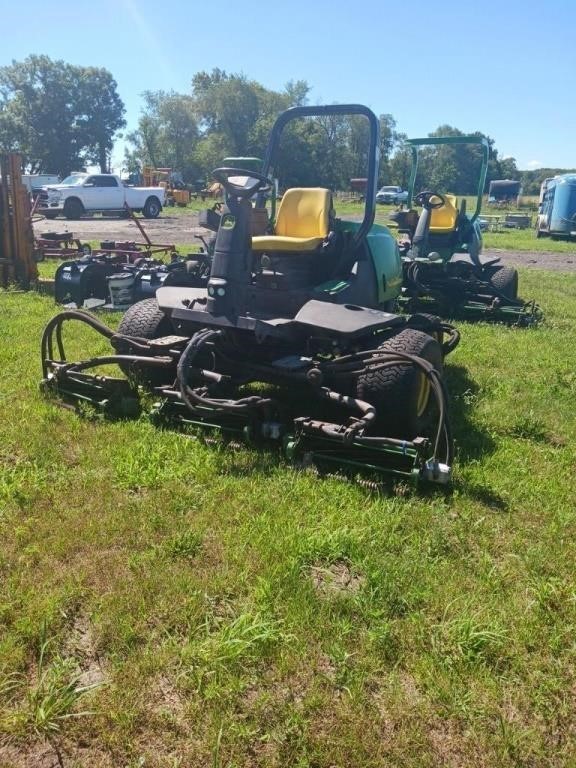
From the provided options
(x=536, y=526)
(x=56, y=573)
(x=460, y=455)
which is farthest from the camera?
(x=460, y=455)

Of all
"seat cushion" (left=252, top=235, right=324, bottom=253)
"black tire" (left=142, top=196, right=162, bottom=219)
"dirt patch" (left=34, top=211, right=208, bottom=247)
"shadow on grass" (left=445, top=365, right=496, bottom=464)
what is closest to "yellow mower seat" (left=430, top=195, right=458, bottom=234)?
"shadow on grass" (left=445, top=365, right=496, bottom=464)

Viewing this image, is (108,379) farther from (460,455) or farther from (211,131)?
(211,131)

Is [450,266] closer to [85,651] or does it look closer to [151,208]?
[85,651]

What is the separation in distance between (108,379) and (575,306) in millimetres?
7883

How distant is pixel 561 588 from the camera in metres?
2.86

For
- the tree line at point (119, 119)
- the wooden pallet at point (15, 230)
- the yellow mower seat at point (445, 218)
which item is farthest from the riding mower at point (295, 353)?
the tree line at point (119, 119)

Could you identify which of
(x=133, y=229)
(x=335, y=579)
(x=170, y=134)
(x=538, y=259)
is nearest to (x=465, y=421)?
(x=335, y=579)

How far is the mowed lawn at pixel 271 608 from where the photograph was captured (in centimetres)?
211

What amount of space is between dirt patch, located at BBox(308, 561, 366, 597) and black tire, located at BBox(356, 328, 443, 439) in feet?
4.04

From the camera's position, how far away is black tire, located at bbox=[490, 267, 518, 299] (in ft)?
29.9

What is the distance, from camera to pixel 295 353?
446 cm

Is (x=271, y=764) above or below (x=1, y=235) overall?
below

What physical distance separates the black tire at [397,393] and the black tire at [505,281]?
541cm

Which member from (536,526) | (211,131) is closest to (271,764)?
(536,526)
